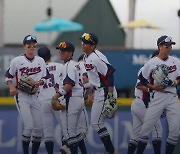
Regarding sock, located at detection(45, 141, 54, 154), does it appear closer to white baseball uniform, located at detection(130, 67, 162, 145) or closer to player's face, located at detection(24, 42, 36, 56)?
white baseball uniform, located at detection(130, 67, 162, 145)

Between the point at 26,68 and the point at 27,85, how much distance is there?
1.19 feet

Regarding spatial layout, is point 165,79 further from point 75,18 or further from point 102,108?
point 75,18

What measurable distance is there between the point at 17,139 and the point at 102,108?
7.25ft

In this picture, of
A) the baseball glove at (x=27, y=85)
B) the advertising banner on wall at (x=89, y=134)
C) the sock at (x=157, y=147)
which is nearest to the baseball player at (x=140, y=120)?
the sock at (x=157, y=147)

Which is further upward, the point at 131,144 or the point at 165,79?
the point at 165,79

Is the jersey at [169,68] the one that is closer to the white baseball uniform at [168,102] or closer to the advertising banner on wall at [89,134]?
the white baseball uniform at [168,102]

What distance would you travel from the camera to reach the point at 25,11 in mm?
30719

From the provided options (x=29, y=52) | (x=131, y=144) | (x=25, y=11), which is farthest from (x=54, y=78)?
(x=25, y=11)

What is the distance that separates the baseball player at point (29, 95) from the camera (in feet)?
37.6

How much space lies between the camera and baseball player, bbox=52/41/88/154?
11062mm

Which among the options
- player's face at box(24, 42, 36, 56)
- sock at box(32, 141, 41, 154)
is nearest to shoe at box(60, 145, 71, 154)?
sock at box(32, 141, 41, 154)

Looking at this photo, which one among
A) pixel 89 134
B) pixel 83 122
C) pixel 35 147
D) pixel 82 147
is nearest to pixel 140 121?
pixel 83 122

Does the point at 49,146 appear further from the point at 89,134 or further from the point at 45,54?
the point at 45,54

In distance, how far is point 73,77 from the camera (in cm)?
1105
